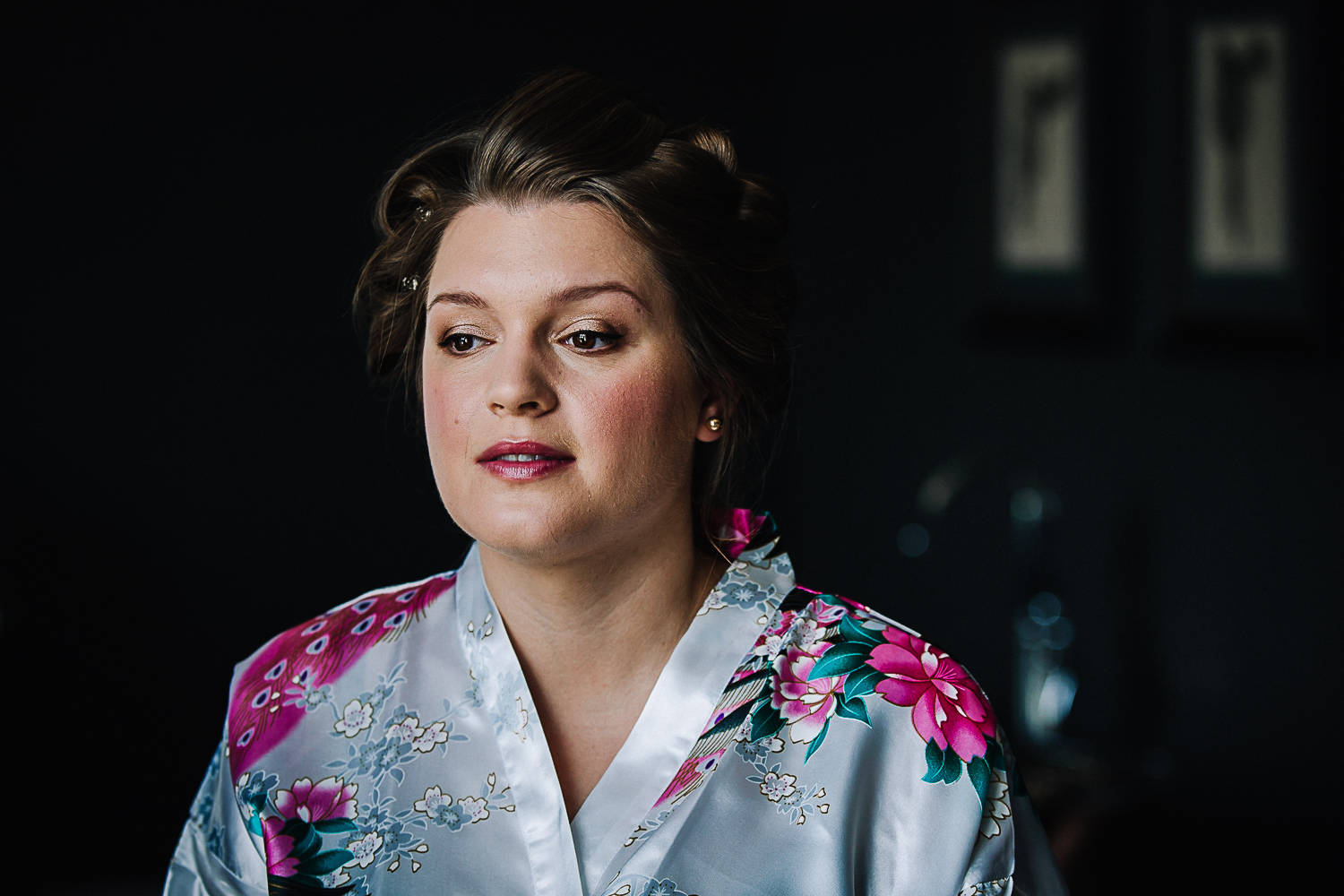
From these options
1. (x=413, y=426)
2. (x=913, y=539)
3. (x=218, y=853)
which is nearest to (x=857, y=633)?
(x=218, y=853)

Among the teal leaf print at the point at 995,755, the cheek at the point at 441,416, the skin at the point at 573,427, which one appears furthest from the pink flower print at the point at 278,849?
the teal leaf print at the point at 995,755

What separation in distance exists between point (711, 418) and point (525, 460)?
20cm

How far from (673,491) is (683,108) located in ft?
7.15

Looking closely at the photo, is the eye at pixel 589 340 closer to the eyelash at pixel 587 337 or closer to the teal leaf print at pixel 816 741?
the eyelash at pixel 587 337

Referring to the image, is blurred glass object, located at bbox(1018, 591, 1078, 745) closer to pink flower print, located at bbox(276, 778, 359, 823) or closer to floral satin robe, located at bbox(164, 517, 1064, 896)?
floral satin robe, located at bbox(164, 517, 1064, 896)

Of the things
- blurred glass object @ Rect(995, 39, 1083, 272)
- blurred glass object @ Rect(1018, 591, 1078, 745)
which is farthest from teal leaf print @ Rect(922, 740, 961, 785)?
blurred glass object @ Rect(995, 39, 1083, 272)

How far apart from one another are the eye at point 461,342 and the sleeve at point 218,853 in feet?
1.41

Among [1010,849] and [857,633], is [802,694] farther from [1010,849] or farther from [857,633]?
[1010,849]

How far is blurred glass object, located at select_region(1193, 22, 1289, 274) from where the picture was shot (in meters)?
2.21

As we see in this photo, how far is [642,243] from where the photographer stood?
996mm

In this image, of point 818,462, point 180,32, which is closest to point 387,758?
point 180,32

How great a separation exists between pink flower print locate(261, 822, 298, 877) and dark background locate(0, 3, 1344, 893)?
1135 millimetres

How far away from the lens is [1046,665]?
2.36m

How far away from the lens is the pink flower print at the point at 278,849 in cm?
101
